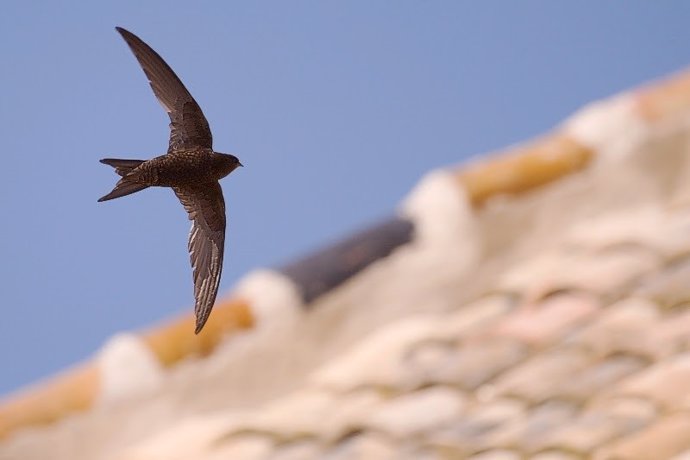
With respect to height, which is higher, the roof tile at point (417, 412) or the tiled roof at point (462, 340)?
the tiled roof at point (462, 340)

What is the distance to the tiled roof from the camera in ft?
4.65

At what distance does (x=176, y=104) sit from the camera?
0.76 metres

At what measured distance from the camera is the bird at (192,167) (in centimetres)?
70

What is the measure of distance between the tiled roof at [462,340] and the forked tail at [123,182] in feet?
2.37

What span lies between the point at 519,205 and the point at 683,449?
40 cm

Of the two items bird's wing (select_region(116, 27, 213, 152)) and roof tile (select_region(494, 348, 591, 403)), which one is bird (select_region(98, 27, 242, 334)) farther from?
roof tile (select_region(494, 348, 591, 403))

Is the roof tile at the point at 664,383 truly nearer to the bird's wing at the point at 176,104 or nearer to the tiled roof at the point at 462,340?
the tiled roof at the point at 462,340

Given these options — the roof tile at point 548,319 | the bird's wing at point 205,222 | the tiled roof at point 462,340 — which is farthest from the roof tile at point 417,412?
the bird's wing at point 205,222

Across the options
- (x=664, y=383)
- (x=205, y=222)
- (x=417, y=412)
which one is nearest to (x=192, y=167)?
(x=205, y=222)

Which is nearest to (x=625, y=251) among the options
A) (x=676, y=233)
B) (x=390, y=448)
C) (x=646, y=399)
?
(x=676, y=233)

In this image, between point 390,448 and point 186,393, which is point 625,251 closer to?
point 390,448

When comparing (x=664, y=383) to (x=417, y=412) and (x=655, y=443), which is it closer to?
(x=655, y=443)

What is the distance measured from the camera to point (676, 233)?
5.17ft

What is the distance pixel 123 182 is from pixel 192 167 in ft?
→ 0.22
